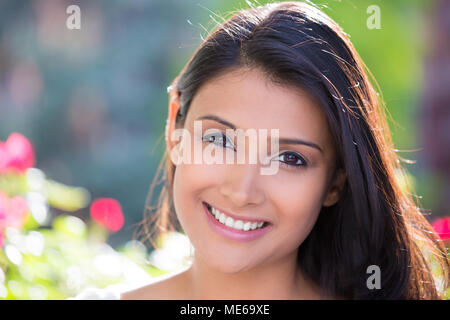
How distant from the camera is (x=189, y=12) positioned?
28.7ft

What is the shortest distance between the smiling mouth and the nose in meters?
0.06

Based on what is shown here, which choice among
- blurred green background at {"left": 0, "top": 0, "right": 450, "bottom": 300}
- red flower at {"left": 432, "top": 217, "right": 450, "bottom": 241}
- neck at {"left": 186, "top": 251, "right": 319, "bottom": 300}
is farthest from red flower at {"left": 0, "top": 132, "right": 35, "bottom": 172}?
blurred green background at {"left": 0, "top": 0, "right": 450, "bottom": 300}

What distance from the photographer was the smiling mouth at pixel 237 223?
1638 mm

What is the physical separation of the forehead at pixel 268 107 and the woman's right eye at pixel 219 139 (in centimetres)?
7

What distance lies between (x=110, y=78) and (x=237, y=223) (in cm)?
713

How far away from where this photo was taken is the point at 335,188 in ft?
5.94

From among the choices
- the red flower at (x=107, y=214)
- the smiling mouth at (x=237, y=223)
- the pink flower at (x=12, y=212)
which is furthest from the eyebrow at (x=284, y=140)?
the red flower at (x=107, y=214)

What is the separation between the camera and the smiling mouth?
1638mm

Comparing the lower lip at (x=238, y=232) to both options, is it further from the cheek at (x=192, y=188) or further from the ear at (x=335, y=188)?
the ear at (x=335, y=188)

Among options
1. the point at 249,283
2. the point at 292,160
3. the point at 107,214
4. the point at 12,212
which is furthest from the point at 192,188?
the point at 107,214

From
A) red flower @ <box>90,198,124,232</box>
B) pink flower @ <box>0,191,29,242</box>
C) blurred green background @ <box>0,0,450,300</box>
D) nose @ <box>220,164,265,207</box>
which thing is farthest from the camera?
blurred green background @ <box>0,0,450,300</box>

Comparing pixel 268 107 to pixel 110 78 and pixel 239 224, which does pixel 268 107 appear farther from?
pixel 110 78

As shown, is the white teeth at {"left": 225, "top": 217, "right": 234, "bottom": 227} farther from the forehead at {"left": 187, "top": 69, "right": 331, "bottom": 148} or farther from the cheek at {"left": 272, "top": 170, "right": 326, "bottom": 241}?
the forehead at {"left": 187, "top": 69, "right": 331, "bottom": 148}

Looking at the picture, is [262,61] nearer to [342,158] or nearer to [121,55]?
[342,158]
